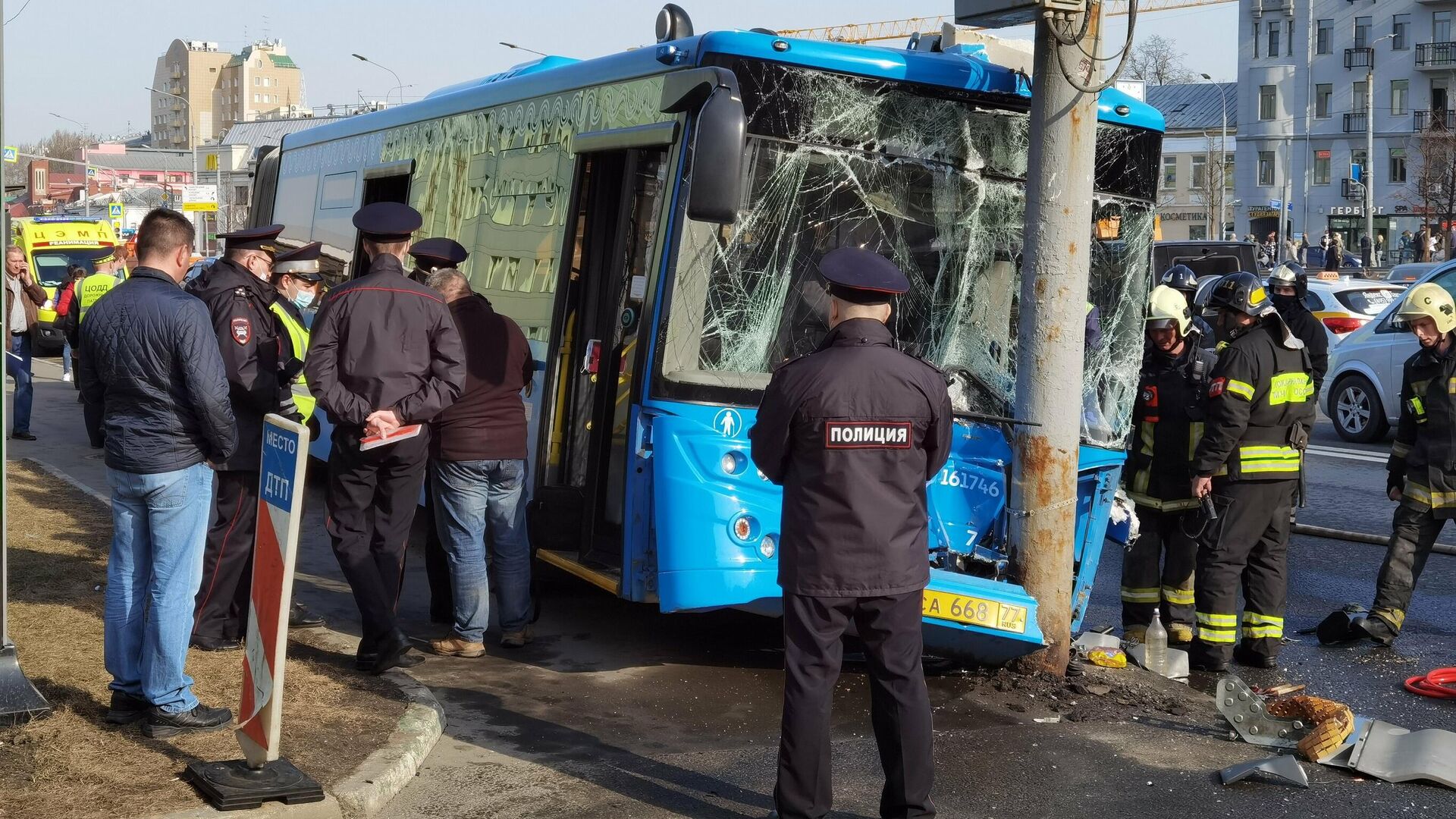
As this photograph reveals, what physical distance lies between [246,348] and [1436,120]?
65.5 meters

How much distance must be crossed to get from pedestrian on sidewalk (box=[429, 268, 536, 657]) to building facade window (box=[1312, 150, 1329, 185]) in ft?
239

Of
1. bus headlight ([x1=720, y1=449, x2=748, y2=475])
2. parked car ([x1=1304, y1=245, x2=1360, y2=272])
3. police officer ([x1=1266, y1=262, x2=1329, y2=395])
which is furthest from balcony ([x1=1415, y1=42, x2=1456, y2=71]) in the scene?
bus headlight ([x1=720, y1=449, x2=748, y2=475])

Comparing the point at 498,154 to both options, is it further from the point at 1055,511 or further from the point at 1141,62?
the point at 1141,62

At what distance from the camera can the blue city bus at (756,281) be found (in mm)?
6250

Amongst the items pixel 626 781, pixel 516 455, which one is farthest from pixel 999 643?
pixel 516 455

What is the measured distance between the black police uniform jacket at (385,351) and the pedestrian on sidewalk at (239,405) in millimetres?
295

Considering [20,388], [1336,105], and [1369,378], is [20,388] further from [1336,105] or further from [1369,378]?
[1336,105]

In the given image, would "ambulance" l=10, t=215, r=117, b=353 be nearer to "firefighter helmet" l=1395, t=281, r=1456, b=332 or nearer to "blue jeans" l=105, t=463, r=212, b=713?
"blue jeans" l=105, t=463, r=212, b=713

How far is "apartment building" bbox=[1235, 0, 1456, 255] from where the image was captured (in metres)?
68.9

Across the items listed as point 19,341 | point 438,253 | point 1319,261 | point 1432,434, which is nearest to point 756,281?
point 438,253

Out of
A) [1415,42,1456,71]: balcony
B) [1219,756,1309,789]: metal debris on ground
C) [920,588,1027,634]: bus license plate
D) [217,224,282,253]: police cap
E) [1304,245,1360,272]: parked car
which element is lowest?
[1219,756,1309,789]: metal debris on ground

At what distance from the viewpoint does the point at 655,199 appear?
23.0 feet

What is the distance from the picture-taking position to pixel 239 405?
6.45 m

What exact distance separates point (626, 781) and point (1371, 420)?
12766mm
